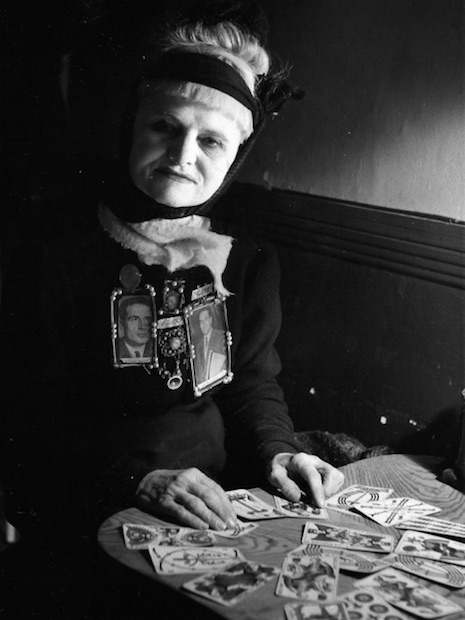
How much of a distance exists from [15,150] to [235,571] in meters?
0.87

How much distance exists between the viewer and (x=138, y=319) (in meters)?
1.41

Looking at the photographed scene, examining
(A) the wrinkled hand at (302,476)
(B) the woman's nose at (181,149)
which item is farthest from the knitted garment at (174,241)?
(A) the wrinkled hand at (302,476)

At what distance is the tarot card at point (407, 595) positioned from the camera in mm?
1088

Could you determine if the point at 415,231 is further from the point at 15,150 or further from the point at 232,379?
the point at 15,150

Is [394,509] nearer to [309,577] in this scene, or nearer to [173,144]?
[309,577]

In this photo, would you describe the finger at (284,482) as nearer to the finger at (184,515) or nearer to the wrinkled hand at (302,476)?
the wrinkled hand at (302,476)

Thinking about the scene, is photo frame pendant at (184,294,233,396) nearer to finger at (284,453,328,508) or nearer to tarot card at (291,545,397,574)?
finger at (284,453,328,508)

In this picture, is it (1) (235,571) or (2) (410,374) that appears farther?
(2) (410,374)

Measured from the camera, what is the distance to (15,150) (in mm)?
1396

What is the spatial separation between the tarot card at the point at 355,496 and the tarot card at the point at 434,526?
0.33ft

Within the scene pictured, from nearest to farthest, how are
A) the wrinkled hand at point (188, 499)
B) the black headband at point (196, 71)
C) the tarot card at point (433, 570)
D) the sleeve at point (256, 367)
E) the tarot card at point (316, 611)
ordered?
1. the tarot card at point (316, 611)
2. the tarot card at point (433, 570)
3. the wrinkled hand at point (188, 499)
4. the black headband at point (196, 71)
5. the sleeve at point (256, 367)

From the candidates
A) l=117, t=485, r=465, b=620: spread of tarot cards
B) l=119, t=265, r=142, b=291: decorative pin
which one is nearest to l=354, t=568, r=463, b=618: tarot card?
l=117, t=485, r=465, b=620: spread of tarot cards

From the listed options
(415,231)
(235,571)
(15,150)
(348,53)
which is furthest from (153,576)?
(348,53)

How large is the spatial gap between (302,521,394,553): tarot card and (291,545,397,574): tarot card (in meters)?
0.02
